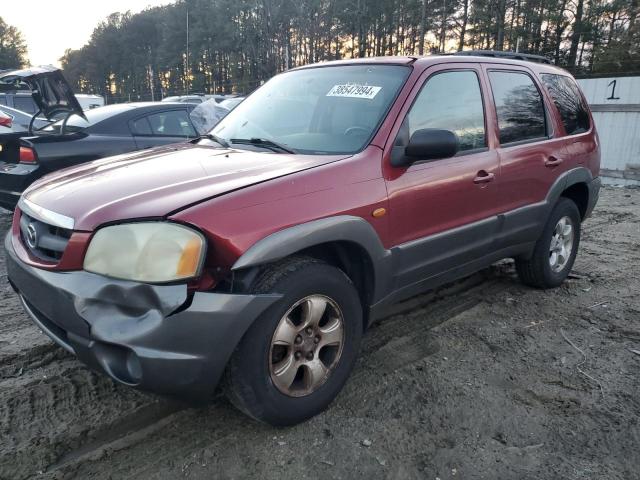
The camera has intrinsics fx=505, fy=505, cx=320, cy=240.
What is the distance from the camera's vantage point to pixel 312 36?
45719 mm

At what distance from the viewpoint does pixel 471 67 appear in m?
3.47

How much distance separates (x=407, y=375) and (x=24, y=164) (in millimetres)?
4708

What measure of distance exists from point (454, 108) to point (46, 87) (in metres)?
4.19

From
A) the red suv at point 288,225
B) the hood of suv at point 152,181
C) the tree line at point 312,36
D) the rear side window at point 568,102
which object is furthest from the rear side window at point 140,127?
the tree line at point 312,36

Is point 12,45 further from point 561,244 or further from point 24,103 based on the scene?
point 561,244

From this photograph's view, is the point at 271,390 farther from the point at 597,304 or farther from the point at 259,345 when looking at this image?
the point at 597,304

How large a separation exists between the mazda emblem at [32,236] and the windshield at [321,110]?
4.29 ft

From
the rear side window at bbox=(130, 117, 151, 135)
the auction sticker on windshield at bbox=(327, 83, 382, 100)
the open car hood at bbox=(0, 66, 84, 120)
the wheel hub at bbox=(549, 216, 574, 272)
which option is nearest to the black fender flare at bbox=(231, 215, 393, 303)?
the auction sticker on windshield at bbox=(327, 83, 382, 100)

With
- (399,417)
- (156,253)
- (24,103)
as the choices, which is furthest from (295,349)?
(24,103)

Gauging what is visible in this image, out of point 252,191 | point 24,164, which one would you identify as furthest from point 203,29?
point 252,191

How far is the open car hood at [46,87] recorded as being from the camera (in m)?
4.91

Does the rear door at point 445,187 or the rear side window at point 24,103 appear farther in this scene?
the rear side window at point 24,103

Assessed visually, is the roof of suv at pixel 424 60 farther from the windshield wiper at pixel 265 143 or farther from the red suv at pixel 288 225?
the windshield wiper at pixel 265 143

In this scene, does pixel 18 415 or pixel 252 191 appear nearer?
pixel 252 191
